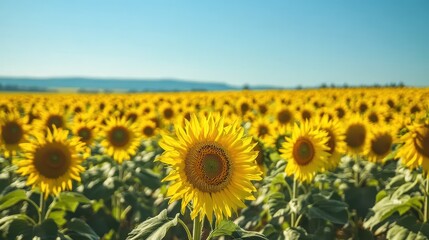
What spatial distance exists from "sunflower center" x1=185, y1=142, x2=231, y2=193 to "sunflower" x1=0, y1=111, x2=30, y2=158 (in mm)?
4960

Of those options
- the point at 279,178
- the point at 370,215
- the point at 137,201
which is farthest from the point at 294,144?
the point at 137,201

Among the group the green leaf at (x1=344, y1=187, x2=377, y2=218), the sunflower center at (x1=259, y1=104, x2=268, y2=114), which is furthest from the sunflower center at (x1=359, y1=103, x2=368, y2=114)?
the green leaf at (x1=344, y1=187, x2=377, y2=218)

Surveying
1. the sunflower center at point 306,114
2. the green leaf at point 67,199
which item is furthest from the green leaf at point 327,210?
the sunflower center at point 306,114

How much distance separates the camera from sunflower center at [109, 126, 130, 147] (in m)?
8.07

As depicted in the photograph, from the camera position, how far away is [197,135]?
341 cm

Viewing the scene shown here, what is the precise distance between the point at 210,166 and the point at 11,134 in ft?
16.9

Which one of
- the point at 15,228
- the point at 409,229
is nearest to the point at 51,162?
the point at 15,228

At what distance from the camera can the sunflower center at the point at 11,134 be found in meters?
7.33

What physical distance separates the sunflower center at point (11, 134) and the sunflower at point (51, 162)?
2.20 metres

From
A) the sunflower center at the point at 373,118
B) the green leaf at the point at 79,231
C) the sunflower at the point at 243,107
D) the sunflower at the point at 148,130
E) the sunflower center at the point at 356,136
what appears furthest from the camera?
the sunflower at the point at 243,107

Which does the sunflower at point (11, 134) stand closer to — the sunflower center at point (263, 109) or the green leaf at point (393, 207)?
the green leaf at point (393, 207)

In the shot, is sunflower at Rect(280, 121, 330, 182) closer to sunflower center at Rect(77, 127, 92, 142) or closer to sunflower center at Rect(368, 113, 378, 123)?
sunflower center at Rect(77, 127, 92, 142)

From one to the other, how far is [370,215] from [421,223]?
0.76 metres

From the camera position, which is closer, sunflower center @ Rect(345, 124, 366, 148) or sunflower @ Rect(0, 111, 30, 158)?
sunflower @ Rect(0, 111, 30, 158)
